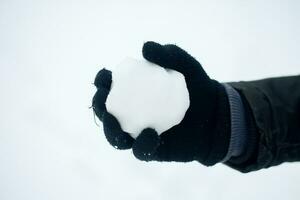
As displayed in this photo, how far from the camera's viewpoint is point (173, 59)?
3.97ft

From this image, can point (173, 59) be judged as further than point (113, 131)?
Yes

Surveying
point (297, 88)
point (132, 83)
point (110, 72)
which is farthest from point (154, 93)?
point (297, 88)

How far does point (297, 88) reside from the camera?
1.34m

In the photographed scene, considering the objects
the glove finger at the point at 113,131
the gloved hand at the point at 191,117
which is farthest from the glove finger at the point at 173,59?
the glove finger at the point at 113,131

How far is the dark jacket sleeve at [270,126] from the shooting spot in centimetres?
122

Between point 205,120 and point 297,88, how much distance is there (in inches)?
16.0

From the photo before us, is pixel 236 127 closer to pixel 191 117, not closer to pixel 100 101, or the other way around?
pixel 191 117

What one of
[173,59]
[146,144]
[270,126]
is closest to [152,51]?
[173,59]

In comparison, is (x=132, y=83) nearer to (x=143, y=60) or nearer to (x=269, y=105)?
(x=143, y=60)

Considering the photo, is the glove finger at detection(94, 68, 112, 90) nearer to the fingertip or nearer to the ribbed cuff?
the fingertip

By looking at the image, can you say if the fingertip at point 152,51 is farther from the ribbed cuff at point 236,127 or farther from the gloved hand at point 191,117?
the ribbed cuff at point 236,127

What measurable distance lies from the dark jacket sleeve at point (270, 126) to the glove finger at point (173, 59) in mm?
208

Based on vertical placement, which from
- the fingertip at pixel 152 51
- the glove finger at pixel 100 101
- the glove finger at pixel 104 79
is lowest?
the glove finger at pixel 100 101

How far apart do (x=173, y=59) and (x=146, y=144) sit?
0.33 metres
